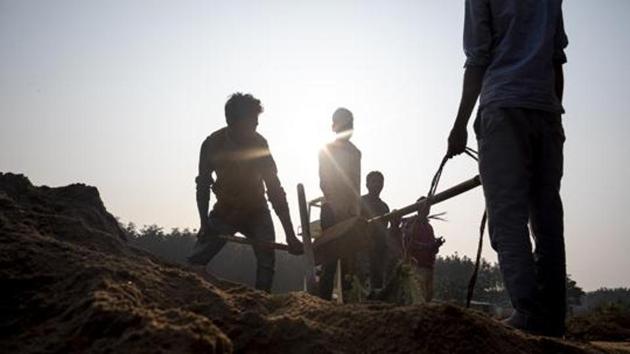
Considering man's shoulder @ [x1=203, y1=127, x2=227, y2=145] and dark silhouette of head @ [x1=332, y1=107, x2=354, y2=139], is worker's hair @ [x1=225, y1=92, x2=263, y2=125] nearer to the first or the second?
man's shoulder @ [x1=203, y1=127, x2=227, y2=145]

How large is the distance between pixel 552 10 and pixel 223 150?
3.40 m

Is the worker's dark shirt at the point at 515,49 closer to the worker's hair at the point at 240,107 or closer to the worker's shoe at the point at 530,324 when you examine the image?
the worker's shoe at the point at 530,324

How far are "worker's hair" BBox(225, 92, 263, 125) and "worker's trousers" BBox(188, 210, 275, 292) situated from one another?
0.97 m

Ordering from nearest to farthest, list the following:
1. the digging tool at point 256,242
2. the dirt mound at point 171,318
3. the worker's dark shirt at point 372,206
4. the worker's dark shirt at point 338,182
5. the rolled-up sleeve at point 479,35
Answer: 1. the dirt mound at point 171,318
2. the rolled-up sleeve at point 479,35
3. the digging tool at point 256,242
4. the worker's dark shirt at point 338,182
5. the worker's dark shirt at point 372,206

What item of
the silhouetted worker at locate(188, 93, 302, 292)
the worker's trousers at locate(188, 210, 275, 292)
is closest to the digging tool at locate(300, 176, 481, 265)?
the silhouetted worker at locate(188, 93, 302, 292)

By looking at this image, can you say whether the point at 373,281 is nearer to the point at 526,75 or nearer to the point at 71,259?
the point at 526,75

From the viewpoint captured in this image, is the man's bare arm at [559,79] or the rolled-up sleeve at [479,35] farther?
the man's bare arm at [559,79]

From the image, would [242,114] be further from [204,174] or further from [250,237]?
[250,237]

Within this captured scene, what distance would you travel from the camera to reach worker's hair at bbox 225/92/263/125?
546 centimetres

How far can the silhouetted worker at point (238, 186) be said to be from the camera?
5312mm

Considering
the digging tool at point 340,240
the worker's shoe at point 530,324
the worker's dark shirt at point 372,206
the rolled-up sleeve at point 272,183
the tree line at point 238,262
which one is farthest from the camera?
the tree line at point 238,262

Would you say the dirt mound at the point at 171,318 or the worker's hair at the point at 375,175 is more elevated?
the worker's hair at the point at 375,175

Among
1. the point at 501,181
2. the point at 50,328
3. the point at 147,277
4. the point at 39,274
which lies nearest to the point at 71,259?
the point at 39,274

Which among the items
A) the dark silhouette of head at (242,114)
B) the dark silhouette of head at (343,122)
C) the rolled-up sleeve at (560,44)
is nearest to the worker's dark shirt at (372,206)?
the dark silhouette of head at (343,122)
